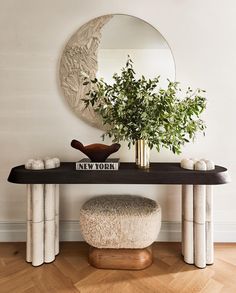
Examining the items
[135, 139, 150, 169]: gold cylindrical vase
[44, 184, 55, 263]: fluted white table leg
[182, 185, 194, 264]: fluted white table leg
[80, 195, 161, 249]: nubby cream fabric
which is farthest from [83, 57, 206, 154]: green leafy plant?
[44, 184, 55, 263]: fluted white table leg

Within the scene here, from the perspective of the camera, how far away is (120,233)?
1435 millimetres

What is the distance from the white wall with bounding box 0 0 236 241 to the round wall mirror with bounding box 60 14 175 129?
84mm

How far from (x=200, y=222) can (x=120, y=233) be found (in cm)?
55

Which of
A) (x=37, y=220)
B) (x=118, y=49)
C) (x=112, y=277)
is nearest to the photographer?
(x=112, y=277)

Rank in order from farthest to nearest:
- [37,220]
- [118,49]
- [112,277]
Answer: [118,49]
[37,220]
[112,277]

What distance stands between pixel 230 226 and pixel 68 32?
2173 millimetres

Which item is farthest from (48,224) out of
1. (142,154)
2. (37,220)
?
(142,154)

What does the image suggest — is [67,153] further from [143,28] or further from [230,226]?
[230,226]

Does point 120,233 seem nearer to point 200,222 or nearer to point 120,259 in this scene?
point 120,259

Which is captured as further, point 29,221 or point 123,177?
point 29,221

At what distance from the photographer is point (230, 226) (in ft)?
6.12

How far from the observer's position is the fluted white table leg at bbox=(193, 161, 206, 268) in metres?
Result: 1.47

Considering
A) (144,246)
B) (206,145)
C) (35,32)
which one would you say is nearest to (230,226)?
(206,145)

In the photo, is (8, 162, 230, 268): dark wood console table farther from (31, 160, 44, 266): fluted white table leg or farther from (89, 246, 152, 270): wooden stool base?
(89, 246, 152, 270): wooden stool base
